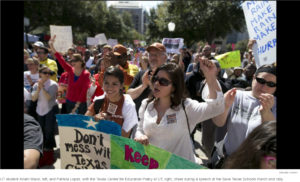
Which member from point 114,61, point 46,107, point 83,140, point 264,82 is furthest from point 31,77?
point 264,82

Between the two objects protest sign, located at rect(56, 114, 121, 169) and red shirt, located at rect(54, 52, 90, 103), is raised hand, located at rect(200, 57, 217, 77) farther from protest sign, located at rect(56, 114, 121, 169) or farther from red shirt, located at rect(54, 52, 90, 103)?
red shirt, located at rect(54, 52, 90, 103)

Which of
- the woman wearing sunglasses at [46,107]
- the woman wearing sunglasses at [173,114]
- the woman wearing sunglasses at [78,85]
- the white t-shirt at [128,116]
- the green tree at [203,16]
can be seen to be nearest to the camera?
the woman wearing sunglasses at [173,114]

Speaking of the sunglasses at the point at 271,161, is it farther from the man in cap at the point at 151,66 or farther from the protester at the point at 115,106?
the man in cap at the point at 151,66

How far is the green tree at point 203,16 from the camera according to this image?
89.8 feet

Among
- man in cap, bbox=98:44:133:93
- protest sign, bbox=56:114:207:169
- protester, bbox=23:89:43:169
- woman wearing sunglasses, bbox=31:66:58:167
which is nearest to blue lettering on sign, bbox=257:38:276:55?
protest sign, bbox=56:114:207:169

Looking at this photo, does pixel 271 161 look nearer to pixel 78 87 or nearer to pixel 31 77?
pixel 78 87

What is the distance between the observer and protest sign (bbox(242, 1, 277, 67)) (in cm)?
243

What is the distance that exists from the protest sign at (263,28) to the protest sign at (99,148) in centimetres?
148

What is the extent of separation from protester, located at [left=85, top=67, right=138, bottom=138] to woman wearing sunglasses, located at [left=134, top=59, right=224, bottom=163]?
1.35 feet

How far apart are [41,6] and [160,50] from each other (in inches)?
989

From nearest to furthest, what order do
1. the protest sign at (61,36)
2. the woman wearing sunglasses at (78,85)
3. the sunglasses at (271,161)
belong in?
1. the sunglasses at (271,161)
2. the woman wearing sunglasses at (78,85)
3. the protest sign at (61,36)

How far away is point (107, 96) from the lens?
2.81 metres

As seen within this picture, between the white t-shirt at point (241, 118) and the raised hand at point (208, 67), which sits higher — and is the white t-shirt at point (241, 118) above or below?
below

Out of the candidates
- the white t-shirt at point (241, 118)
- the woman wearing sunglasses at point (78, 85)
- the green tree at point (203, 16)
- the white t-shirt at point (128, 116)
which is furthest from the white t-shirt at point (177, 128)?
the green tree at point (203, 16)
